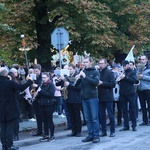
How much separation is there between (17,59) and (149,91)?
8011 mm

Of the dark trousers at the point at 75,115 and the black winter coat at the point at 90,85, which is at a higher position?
the black winter coat at the point at 90,85

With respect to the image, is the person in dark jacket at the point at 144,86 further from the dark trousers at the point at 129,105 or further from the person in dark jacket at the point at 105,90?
the person in dark jacket at the point at 105,90

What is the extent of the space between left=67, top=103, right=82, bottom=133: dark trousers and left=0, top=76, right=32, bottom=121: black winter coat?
88.3 inches

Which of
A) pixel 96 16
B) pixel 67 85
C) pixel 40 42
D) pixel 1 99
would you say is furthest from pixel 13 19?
pixel 1 99

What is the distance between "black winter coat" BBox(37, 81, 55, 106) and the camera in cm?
1090

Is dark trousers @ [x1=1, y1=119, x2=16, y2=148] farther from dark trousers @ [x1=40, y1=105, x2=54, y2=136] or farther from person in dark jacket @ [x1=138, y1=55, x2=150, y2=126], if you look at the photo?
person in dark jacket @ [x1=138, y1=55, x2=150, y2=126]

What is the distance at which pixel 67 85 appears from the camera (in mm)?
11547

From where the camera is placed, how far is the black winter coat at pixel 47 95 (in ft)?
35.8

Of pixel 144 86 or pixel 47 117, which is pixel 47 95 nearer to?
pixel 47 117

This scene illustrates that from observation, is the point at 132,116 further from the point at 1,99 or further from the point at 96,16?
the point at 96,16

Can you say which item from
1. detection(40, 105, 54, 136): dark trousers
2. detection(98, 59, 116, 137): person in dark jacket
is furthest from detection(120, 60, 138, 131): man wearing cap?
detection(40, 105, 54, 136): dark trousers

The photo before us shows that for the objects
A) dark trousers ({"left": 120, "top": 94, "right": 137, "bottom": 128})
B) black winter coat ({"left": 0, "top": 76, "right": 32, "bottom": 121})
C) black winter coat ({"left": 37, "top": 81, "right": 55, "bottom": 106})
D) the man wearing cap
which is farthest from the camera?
dark trousers ({"left": 120, "top": 94, "right": 137, "bottom": 128})

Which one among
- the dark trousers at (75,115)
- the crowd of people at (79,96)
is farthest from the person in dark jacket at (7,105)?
the dark trousers at (75,115)

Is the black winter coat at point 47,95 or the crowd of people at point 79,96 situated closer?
the crowd of people at point 79,96
